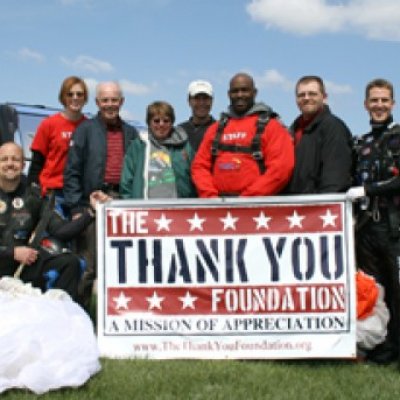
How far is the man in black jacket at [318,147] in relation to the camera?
5035mm

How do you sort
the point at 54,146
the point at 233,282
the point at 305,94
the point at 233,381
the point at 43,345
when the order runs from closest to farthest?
1. the point at 43,345
2. the point at 233,381
3. the point at 233,282
4. the point at 305,94
5. the point at 54,146

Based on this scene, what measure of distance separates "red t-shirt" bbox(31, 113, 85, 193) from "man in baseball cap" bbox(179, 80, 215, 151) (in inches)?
40.9

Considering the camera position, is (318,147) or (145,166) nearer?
(318,147)

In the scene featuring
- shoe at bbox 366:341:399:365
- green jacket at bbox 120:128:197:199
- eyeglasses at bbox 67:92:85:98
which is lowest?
shoe at bbox 366:341:399:365

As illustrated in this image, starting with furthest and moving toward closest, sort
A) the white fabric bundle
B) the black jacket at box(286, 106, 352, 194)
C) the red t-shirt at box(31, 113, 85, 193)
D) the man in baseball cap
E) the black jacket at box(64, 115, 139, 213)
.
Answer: the man in baseball cap < the red t-shirt at box(31, 113, 85, 193) < the black jacket at box(64, 115, 139, 213) < the black jacket at box(286, 106, 352, 194) < the white fabric bundle

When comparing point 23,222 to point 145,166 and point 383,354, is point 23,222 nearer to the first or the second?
point 145,166

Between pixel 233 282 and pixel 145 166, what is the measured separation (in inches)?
45.2

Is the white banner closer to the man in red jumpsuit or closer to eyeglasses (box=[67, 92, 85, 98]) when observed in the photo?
the man in red jumpsuit

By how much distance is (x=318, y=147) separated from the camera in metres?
5.11

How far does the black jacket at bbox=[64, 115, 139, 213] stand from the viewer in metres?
5.73

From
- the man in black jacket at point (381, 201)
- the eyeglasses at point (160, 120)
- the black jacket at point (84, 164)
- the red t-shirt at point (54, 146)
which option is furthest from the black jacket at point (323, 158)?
the red t-shirt at point (54, 146)

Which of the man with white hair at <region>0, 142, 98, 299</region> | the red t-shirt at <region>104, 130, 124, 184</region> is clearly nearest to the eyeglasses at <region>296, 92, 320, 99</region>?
the red t-shirt at <region>104, 130, 124, 184</region>

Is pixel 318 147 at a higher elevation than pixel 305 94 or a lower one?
lower

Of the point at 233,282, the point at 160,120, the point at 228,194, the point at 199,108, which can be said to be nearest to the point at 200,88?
the point at 199,108
